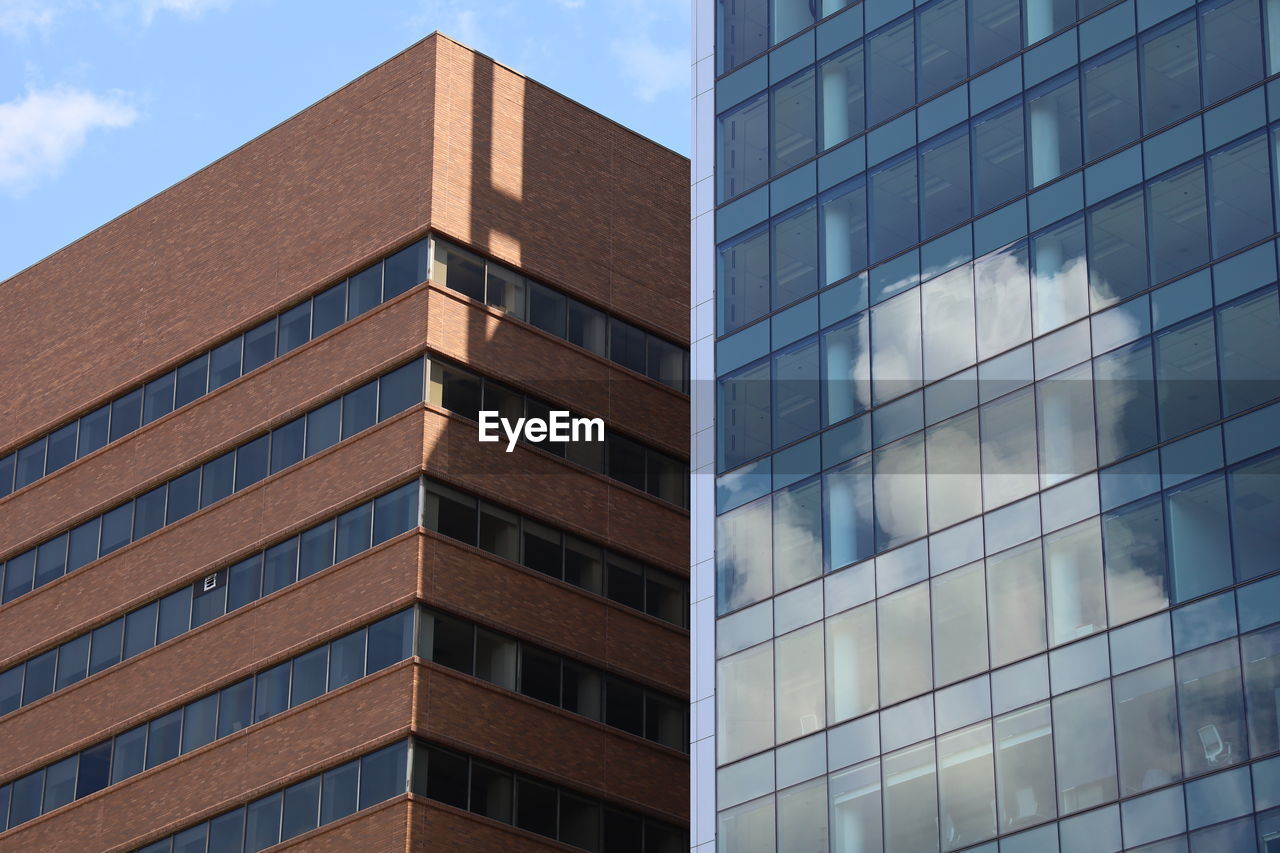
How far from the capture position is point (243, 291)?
6950cm

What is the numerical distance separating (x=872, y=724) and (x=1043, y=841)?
17.3 feet

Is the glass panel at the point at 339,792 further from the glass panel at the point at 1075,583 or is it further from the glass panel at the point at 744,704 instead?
the glass panel at the point at 1075,583

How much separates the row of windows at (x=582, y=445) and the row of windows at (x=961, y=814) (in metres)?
14.2

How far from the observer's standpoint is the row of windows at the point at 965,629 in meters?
49.3

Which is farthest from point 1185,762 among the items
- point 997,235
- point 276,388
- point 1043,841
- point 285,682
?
point 276,388

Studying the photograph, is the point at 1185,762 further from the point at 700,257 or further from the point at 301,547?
the point at 301,547

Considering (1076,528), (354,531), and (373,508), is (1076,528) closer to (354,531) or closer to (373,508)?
(373,508)

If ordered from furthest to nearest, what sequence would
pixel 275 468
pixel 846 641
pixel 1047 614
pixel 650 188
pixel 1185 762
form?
1. pixel 650 188
2. pixel 275 468
3. pixel 846 641
4. pixel 1047 614
5. pixel 1185 762

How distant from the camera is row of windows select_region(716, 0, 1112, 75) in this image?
183ft

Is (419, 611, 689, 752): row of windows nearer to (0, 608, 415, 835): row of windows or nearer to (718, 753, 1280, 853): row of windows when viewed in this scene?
(0, 608, 415, 835): row of windows

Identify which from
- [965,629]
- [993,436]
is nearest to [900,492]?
[993,436]

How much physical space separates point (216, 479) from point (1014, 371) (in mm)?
24133

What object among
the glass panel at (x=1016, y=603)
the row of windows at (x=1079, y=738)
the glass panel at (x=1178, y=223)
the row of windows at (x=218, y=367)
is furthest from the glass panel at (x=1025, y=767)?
the row of windows at (x=218, y=367)

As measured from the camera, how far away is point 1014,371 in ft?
175
